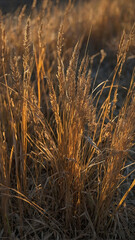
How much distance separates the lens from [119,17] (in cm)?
362

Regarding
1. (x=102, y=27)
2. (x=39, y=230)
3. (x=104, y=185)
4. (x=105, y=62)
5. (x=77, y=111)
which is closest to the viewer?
(x=77, y=111)

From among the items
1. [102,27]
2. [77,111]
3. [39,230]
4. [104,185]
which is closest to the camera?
[77,111]

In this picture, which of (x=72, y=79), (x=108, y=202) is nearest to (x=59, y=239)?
(x=108, y=202)

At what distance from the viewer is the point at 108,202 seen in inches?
44.8

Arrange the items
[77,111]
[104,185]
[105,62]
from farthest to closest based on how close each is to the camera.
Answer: [105,62]
[104,185]
[77,111]

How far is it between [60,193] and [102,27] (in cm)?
282

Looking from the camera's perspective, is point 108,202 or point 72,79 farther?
point 108,202

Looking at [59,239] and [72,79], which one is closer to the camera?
[72,79]

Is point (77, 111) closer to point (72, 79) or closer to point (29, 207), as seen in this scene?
point (72, 79)

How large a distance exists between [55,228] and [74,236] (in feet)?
0.32

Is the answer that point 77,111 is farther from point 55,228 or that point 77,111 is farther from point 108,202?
point 55,228

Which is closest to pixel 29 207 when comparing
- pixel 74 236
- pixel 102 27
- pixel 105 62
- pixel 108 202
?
pixel 74 236

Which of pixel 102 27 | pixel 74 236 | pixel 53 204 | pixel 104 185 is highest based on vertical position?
pixel 102 27

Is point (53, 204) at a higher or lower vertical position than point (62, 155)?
lower
